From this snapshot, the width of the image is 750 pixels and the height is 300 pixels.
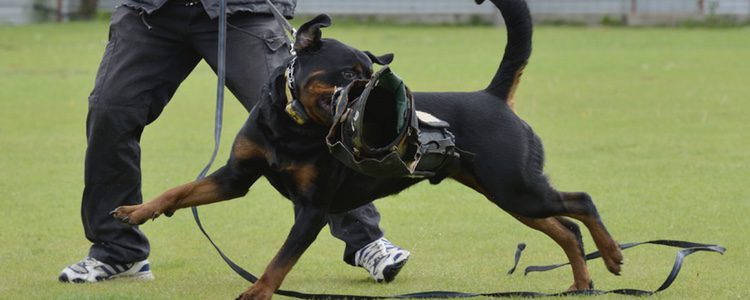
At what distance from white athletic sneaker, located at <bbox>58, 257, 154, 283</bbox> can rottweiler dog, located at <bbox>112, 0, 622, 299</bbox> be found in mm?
783

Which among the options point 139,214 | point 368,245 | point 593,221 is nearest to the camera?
point 139,214

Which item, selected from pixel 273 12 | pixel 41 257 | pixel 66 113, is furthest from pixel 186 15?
pixel 66 113

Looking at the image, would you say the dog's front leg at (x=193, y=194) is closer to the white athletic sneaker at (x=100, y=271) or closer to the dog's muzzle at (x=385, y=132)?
the dog's muzzle at (x=385, y=132)

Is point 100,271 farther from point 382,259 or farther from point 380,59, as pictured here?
point 380,59

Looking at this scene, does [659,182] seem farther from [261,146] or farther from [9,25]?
[9,25]

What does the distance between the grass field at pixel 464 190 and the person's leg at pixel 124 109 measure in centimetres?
24

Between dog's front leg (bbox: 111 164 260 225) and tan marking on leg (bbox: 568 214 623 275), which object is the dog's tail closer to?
tan marking on leg (bbox: 568 214 623 275)

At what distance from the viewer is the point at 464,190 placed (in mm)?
8648

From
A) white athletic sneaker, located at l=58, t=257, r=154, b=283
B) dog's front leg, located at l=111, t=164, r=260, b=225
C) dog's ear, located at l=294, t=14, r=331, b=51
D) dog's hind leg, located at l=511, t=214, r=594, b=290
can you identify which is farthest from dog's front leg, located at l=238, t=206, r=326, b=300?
white athletic sneaker, located at l=58, t=257, r=154, b=283

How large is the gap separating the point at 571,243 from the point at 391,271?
2.62 ft

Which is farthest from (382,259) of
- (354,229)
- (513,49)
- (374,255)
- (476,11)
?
(476,11)

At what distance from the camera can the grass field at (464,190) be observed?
580 cm

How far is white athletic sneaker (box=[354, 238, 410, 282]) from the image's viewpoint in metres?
5.70

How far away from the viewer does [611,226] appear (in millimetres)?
7223
